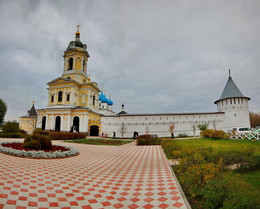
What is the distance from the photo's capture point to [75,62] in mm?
36688

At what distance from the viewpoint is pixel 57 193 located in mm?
3654

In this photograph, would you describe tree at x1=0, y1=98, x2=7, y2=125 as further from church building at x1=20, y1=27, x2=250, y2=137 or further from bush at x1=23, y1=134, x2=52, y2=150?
Answer: bush at x1=23, y1=134, x2=52, y2=150

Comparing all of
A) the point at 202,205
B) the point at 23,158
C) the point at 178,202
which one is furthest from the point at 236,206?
the point at 23,158

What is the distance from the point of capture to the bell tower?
120 ft

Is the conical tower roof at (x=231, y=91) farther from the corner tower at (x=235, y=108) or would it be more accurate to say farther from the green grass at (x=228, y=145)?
the green grass at (x=228, y=145)

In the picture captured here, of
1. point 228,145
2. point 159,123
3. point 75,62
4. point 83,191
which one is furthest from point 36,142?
point 75,62

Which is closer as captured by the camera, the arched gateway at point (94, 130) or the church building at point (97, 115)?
the church building at point (97, 115)

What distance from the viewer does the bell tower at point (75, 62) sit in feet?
120

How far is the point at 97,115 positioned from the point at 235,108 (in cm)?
2831

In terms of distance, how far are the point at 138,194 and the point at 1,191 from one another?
3097 millimetres

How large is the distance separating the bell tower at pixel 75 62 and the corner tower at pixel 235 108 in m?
31.3

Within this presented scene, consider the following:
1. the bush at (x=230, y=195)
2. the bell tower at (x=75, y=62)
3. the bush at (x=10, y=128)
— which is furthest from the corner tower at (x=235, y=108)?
the bush at (x=10, y=128)

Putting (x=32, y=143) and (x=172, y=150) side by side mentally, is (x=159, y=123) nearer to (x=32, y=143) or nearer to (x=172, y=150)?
(x=172, y=150)

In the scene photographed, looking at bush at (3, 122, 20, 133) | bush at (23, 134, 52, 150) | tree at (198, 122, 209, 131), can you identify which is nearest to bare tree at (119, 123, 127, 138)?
tree at (198, 122, 209, 131)
